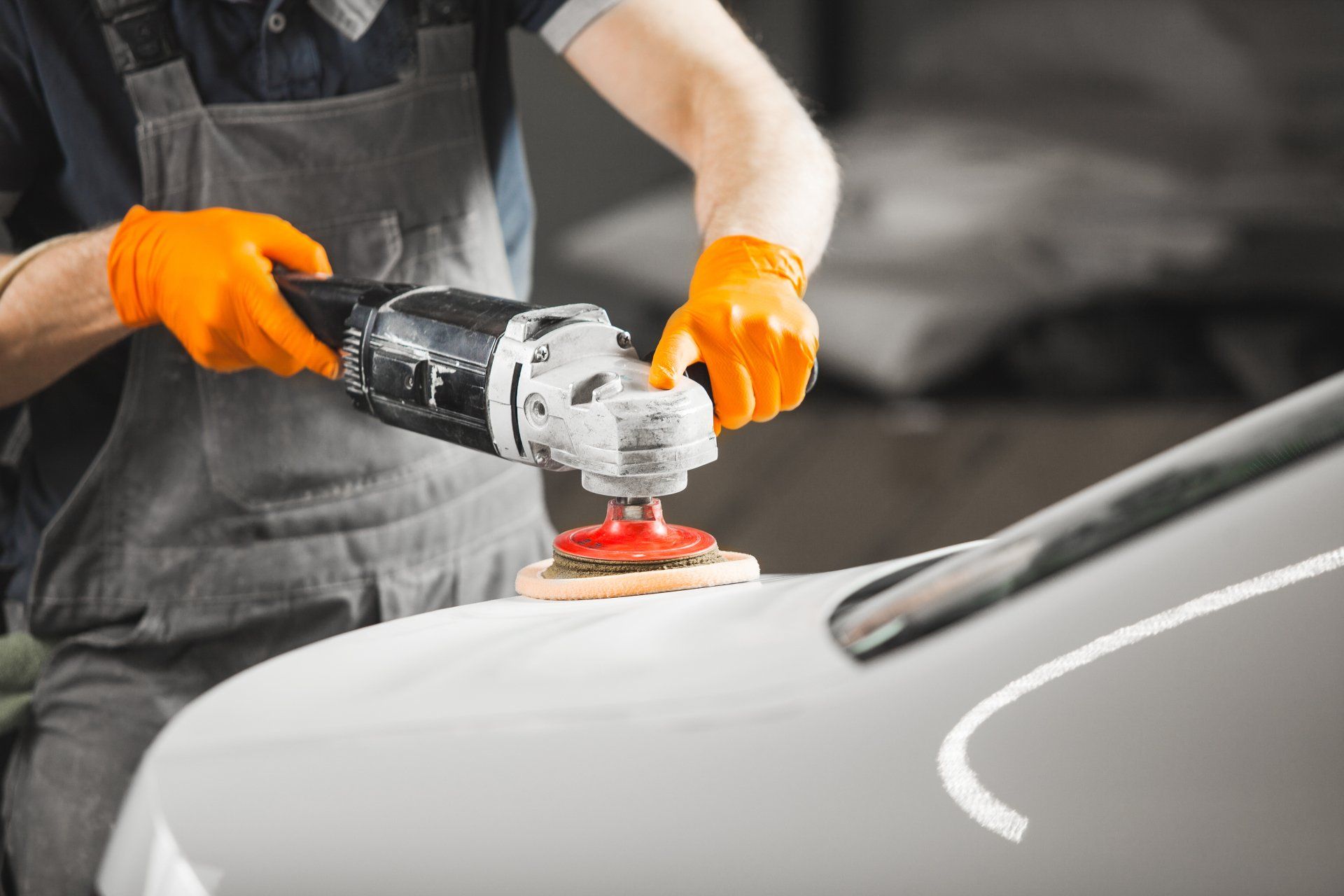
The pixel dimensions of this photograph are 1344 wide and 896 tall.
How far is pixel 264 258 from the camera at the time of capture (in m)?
1.12

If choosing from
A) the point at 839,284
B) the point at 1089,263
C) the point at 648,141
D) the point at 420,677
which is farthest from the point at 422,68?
the point at 648,141

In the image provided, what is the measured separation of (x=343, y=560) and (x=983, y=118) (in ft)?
10.1

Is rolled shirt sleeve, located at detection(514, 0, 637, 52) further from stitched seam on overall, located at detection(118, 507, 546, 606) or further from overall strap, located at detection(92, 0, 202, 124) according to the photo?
stitched seam on overall, located at detection(118, 507, 546, 606)

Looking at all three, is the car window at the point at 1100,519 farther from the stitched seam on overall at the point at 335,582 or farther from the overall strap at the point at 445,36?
the overall strap at the point at 445,36

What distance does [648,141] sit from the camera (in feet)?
13.5

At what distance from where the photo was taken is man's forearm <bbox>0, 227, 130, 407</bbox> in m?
1.17

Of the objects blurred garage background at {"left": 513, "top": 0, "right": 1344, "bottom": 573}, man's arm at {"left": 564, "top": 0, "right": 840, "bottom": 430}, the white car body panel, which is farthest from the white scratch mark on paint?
blurred garage background at {"left": 513, "top": 0, "right": 1344, "bottom": 573}

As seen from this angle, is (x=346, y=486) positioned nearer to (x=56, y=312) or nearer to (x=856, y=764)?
(x=56, y=312)

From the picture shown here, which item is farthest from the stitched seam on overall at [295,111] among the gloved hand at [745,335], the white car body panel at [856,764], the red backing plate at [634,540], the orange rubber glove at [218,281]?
the white car body panel at [856,764]

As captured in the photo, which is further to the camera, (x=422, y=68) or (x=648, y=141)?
(x=648, y=141)

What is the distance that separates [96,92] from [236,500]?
0.42 meters

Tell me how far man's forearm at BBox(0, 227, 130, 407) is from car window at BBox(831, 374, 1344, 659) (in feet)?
2.72

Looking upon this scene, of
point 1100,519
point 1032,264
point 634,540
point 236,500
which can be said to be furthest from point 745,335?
point 1032,264

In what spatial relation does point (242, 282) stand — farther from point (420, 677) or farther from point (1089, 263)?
point (1089, 263)
